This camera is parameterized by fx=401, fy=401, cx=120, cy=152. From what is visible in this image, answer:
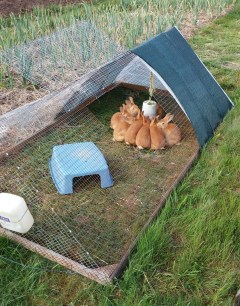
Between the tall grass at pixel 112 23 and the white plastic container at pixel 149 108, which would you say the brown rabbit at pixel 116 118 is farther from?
the tall grass at pixel 112 23

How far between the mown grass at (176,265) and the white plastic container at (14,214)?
4.7 inches

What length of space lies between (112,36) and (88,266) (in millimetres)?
3956

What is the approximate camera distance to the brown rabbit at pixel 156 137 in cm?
369

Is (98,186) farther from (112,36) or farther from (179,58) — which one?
(112,36)

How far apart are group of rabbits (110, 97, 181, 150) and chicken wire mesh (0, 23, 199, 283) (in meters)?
0.08

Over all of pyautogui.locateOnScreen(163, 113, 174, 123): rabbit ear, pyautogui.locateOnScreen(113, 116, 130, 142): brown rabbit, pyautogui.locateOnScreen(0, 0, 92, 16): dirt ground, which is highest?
pyautogui.locateOnScreen(0, 0, 92, 16): dirt ground

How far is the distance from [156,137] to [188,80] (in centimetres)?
65

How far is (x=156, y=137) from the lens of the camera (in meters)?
3.69

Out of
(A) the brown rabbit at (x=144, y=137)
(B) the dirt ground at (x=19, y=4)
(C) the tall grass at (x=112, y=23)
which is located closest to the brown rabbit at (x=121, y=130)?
(A) the brown rabbit at (x=144, y=137)

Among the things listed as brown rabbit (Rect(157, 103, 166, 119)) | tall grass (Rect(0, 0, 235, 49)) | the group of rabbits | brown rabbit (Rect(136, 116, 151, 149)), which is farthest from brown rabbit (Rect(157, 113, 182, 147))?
tall grass (Rect(0, 0, 235, 49))

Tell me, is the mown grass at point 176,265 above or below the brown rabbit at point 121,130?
below

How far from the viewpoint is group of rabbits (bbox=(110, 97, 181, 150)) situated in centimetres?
370

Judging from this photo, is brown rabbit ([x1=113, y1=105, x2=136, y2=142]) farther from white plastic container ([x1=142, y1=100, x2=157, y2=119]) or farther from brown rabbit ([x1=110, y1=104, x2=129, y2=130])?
white plastic container ([x1=142, y1=100, x2=157, y2=119])

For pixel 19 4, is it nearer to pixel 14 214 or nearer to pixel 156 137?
pixel 156 137
